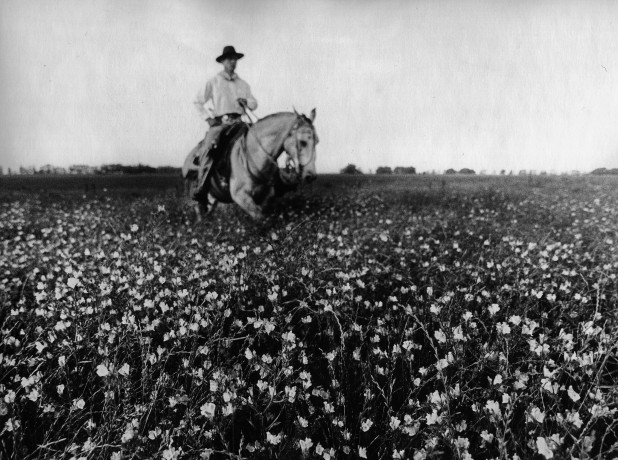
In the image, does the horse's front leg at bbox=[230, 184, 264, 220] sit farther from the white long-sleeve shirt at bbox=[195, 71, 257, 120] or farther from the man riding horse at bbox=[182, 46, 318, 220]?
the white long-sleeve shirt at bbox=[195, 71, 257, 120]

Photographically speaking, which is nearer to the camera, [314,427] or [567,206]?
[314,427]

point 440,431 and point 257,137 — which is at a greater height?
point 257,137

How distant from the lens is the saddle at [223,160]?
814 centimetres

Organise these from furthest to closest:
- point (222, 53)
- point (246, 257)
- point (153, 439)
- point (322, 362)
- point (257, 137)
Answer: point (222, 53) < point (257, 137) < point (246, 257) < point (322, 362) < point (153, 439)

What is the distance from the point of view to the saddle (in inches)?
320

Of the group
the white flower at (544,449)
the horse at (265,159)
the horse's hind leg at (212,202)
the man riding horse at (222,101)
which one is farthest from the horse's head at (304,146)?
the white flower at (544,449)

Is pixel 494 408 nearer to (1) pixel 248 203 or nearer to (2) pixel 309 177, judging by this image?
(2) pixel 309 177

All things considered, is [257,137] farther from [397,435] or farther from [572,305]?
[397,435]

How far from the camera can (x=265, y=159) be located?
7.46 m

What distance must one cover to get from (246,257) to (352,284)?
43.4 inches

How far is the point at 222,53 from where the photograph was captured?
8.06m

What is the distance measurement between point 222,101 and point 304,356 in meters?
7.40

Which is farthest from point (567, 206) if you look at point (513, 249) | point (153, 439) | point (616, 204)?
point (153, 439)

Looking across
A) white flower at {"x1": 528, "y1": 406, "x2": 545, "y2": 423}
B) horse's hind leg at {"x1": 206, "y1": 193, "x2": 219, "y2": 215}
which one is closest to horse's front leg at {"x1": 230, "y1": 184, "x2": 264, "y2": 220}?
horse's hind leg at {"x1": 206, "y1": 193, "x2": 219, "y2": 215}
